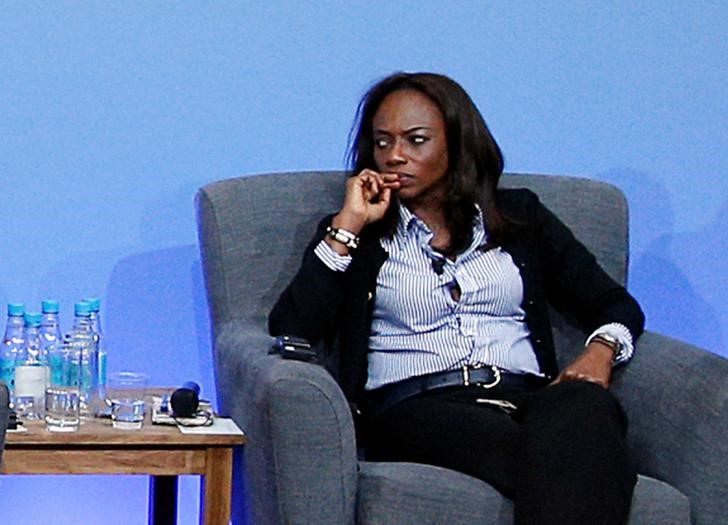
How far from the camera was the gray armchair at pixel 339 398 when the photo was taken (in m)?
2.33

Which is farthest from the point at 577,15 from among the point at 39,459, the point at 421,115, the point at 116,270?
the point at 39,459

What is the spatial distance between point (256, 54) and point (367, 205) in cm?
52

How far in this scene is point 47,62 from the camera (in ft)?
9.95

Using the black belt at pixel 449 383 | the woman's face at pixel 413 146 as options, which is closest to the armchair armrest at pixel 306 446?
the black belt at pixel 449 383

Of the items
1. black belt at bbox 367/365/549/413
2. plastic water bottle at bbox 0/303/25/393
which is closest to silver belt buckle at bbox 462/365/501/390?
black belt at bbox 367/365/549/413

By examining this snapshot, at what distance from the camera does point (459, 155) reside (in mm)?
2902

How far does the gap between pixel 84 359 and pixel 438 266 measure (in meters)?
0.67

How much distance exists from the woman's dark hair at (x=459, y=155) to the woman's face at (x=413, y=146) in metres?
0.02

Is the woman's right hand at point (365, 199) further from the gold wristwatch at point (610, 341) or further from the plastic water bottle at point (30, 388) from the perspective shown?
the plastic water bottle at point (30, 388)

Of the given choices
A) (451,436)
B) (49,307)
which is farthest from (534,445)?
(49,307)

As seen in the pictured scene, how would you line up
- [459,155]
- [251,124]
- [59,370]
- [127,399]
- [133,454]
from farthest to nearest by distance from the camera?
[251,124], [459,155], [59,370], [127,399], [133,454]

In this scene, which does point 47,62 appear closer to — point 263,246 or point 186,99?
point 186,99

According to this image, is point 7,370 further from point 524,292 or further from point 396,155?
point 524,292

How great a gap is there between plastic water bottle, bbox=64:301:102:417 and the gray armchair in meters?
0.23
